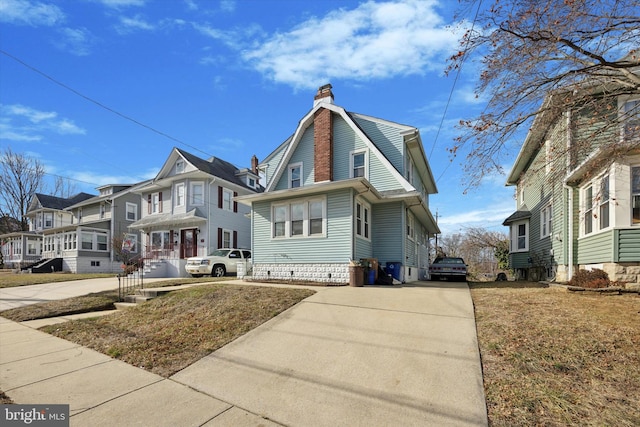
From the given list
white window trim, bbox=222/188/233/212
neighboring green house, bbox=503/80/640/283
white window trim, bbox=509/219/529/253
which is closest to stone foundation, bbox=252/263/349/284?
neighboring green house, bbox=503/80/640/283

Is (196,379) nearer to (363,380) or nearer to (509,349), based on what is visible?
(363,380)

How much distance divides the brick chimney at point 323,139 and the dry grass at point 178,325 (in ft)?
23.5

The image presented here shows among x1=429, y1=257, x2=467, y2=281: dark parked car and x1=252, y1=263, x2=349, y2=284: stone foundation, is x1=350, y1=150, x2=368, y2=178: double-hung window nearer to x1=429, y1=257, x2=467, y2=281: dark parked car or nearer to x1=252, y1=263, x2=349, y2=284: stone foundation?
x1=252, y1=263, x2=349, y2=284: stone foundation

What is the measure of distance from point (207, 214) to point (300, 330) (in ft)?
59.9

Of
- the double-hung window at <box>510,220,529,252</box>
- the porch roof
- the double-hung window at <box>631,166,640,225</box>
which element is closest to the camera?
the double-hung window at <box>631,166,640,225</box>

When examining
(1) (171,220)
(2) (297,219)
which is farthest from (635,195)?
(1) (171,220)

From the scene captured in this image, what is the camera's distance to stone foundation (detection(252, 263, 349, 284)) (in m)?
12.4

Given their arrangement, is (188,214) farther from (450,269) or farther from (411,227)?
(450,269)

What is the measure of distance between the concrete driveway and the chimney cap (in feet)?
37.9

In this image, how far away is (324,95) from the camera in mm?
15977

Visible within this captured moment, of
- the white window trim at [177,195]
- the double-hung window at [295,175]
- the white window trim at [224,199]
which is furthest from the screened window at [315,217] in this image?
the white window trim at [177,195]

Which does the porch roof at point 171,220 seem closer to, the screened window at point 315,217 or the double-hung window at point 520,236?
→ the screened window at point 315,217

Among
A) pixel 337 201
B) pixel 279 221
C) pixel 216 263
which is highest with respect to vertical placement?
pixel 337 201

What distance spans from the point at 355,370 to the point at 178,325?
4.33m
